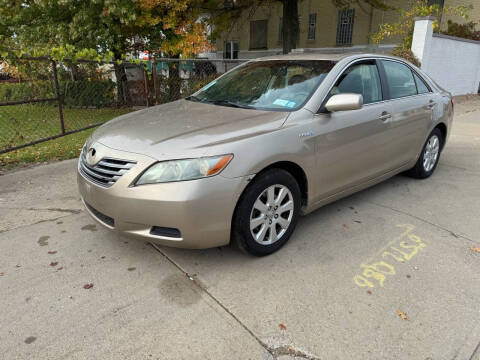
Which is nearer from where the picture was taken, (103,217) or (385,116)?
(103,217)

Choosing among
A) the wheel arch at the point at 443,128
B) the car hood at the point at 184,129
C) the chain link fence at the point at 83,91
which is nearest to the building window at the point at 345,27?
the chain link fence at the point at 83,91

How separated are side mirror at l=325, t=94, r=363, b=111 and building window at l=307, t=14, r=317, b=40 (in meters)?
26.5

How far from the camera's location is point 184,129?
303 centimetres

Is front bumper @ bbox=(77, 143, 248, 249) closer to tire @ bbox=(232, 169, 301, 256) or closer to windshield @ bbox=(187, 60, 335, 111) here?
tire @ bbox=(232, 169, 301, 256)

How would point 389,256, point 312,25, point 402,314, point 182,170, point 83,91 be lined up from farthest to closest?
1. point 312,25
2. point 83,91
3. point 389,256
4. point 182,170
5. point 402,314

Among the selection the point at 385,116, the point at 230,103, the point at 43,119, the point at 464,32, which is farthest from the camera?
the point at 464,32

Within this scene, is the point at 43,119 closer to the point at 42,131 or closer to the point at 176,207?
the point at 42,131

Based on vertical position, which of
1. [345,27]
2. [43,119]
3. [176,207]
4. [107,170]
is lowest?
[43,119]

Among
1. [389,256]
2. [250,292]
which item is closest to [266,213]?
[250,292]

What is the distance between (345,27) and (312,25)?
271cm

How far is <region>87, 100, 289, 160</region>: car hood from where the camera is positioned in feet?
Result: 9.02

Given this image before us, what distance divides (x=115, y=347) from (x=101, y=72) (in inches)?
309

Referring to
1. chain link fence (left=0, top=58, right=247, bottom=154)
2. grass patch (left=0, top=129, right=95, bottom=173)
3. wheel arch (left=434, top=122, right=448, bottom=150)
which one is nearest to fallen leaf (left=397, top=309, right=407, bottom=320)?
wheel arch (left=434, top=122, right=448, bottom=150)

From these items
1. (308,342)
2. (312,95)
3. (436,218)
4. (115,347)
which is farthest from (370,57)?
(115,347)
